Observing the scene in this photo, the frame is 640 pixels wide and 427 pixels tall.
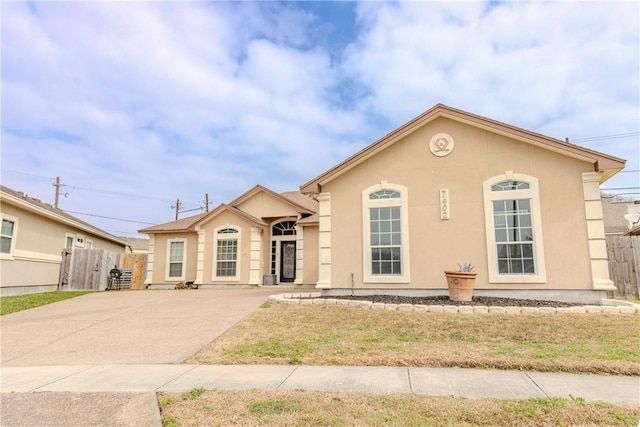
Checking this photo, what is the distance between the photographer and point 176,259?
61.9ft

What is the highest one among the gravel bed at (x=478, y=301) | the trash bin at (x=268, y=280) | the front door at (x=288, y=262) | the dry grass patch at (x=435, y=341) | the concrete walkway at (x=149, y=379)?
the front door at (x=288, y=262)

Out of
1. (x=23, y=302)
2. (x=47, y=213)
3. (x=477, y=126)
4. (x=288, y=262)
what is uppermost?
(x=477, y=126)

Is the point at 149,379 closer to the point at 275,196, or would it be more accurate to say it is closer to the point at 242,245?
the point at 242,245

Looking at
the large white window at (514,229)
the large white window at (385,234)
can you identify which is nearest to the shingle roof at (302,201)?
the large white window at (385,234)

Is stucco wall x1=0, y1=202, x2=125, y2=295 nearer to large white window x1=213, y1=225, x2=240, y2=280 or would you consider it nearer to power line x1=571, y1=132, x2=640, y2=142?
large white window x1=213, y1=225, x2=240, y2=280

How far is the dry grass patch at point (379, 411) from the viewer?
336cm

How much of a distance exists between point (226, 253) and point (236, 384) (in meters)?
13.3

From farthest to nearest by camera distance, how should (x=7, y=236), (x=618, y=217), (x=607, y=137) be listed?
(x=607, y=137)
(x=618, y=217)
(x=7, y=236)

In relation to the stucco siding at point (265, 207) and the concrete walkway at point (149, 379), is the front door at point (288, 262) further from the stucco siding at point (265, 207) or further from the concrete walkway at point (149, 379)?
the concrete walkway at point (149, 379)

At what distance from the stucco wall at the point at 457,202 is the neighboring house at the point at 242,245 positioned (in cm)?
535

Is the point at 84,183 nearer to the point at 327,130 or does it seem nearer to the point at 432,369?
the point at 327,130

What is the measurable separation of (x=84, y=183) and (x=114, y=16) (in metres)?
33.7

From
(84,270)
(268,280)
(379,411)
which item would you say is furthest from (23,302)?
(379,411)

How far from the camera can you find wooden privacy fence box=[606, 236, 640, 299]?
12.2 metres
